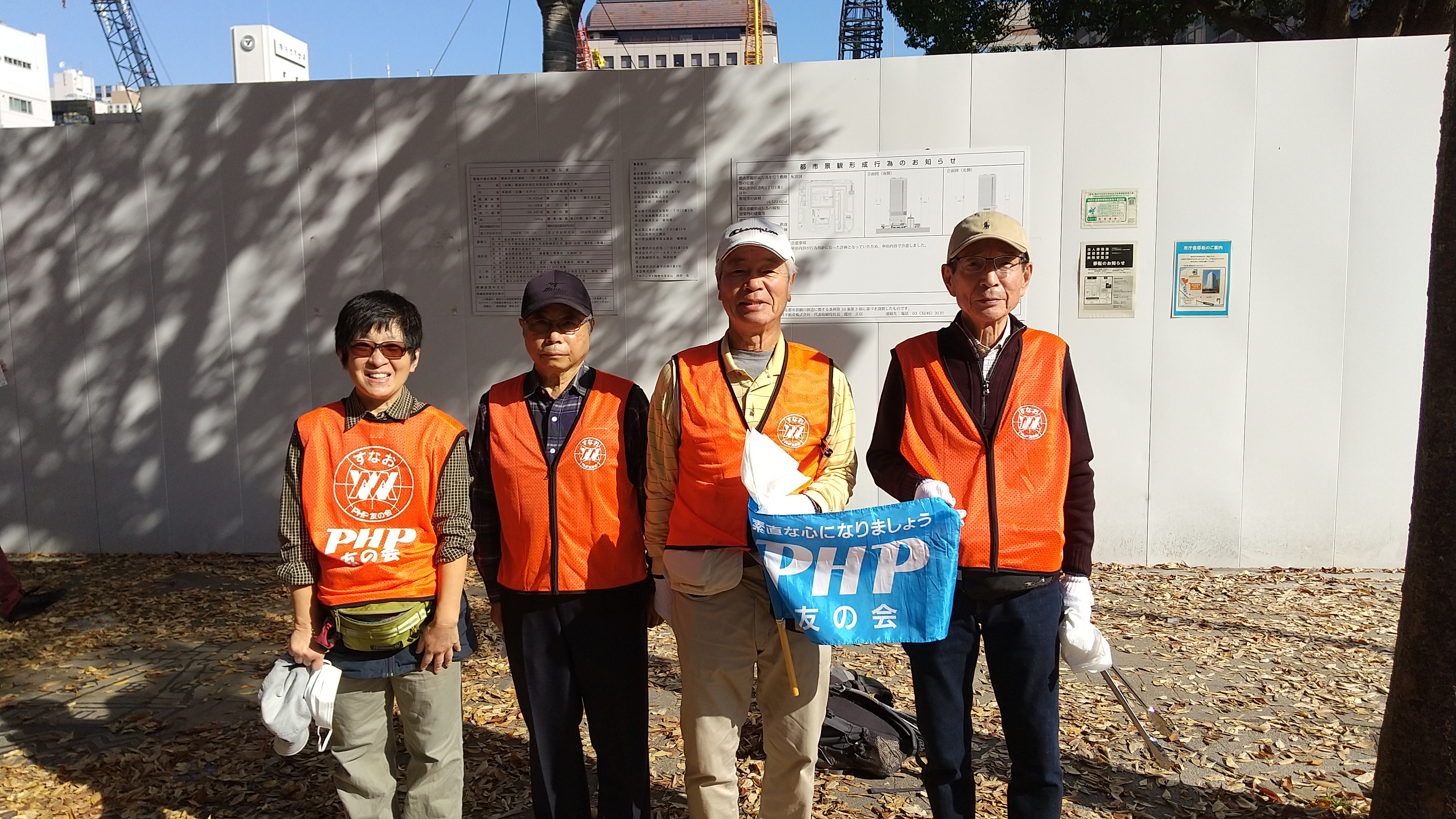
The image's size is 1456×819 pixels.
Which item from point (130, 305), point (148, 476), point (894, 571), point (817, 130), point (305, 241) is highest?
point (817, 130)

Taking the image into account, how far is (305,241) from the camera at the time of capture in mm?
5891

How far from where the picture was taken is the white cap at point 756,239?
2.38 m

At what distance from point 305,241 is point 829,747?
4.89m

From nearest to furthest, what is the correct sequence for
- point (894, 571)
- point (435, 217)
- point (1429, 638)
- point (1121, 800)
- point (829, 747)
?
point (894, 571)
point (1429, 638)
point (1121, 800)
point (829, 747)
point (435, 217)

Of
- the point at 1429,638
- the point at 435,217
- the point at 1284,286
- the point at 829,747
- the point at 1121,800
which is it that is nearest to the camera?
the point at 1429,638

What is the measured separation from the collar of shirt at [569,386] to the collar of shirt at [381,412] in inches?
12.2

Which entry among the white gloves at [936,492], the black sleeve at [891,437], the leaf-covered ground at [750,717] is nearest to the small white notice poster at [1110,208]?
the leaf-covered ground at [750,717]

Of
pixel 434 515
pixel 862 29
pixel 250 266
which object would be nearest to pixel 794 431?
pixel 434 515

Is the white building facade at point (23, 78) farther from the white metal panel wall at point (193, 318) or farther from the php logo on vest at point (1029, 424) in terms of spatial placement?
the php logo on vest at point (1029, 424)

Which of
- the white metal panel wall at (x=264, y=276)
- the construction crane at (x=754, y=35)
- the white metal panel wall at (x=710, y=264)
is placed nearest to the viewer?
the white metal panel wall at (x=710, y=264)

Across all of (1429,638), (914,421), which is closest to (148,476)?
(914,421)

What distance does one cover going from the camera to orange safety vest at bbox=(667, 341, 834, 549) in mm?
2363

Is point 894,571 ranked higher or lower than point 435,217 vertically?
lower

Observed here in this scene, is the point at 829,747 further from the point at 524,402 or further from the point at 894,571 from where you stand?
the point at 524,402
